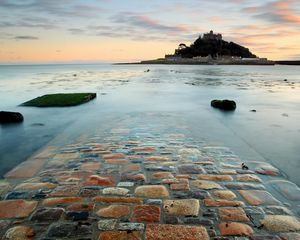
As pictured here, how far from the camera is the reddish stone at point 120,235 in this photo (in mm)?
4219

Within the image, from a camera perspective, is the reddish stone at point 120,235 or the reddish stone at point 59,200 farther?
the reddish stone at point 59,200

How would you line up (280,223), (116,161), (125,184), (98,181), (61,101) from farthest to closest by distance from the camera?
1. (61,101)
2. (116,161)
3. (98,181)
4. (125,184)
5. (280,223)

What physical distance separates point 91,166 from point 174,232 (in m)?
3.45

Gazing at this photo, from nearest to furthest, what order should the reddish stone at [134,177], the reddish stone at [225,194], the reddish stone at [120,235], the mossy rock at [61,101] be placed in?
the reddish stone at [120,235], the reddish stone at [225,194], the reddish stone at [134,177], the mossy rock at [61,101]

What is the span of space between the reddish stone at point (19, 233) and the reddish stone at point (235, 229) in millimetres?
2800

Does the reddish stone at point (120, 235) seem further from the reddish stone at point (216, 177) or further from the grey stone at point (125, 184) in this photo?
the reddish stone at point (216, 177)

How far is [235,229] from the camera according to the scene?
175 inches

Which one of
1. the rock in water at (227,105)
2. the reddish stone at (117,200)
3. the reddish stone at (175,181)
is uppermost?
the reddish stone at (117,200)

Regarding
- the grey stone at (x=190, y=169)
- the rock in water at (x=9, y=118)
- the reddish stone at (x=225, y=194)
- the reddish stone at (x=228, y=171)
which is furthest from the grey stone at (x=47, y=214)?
the rock in water at (x=9, y=118)

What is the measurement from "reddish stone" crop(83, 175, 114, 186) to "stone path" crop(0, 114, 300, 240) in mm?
21

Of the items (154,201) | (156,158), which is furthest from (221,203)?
(156,158)

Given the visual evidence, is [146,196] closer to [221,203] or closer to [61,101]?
[221,203]

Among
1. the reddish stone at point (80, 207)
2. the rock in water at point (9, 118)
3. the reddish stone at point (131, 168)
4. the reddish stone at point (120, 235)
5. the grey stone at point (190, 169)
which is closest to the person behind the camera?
the reddish stone at point (120, 235)

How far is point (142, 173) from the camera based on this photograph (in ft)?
22.2
